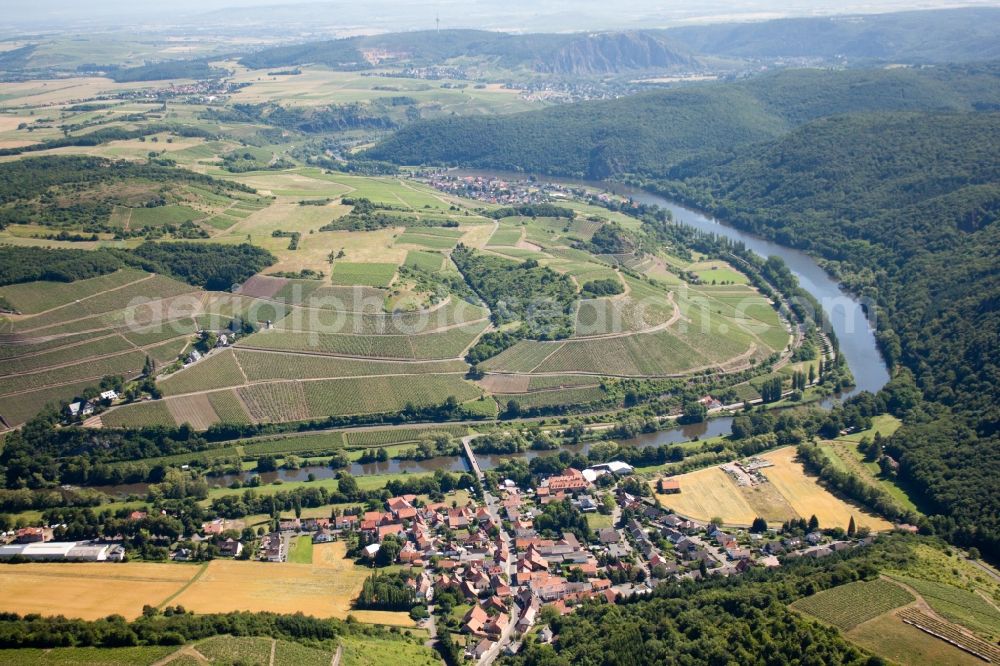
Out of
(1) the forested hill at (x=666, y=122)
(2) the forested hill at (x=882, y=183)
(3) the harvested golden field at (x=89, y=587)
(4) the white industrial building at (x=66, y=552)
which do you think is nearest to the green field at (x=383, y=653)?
(3) the harvested golden field at (x=89, y=587)

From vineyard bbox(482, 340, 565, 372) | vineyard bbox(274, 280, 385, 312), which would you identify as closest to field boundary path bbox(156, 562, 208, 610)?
vineyard bbox(482, 340, 565, 372)

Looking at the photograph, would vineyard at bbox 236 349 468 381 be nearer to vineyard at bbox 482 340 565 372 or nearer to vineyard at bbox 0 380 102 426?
vineyard at bbox 482 340 565 372

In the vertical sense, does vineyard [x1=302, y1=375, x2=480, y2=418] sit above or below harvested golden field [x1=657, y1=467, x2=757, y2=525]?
above

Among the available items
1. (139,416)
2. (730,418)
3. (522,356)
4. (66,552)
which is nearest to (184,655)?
(66,552)

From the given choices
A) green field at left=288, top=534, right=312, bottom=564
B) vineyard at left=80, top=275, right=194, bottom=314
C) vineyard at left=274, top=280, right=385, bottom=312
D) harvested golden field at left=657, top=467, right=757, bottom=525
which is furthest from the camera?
vineyard at left=274, top=280, right=385, bottom=312

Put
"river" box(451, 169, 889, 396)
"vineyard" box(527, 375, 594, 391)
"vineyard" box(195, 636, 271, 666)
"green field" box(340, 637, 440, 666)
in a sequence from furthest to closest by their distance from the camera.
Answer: "river" box(451, 169, 889, 396) < "vineyard" box(527, 375, 594, 391) < "green field" box(340, 637, 440, 666) < "vineyard" box(195, 636, 271, 666)

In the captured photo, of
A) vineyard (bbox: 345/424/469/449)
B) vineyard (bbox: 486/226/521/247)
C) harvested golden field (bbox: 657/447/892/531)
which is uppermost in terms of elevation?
vineyard (bbox: 486/226/521/247)

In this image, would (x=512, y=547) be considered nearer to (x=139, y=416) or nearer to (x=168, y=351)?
(x=139, y=416)

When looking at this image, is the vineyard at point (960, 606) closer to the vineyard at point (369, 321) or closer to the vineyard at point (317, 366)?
the vineyard at point (317, 366)
